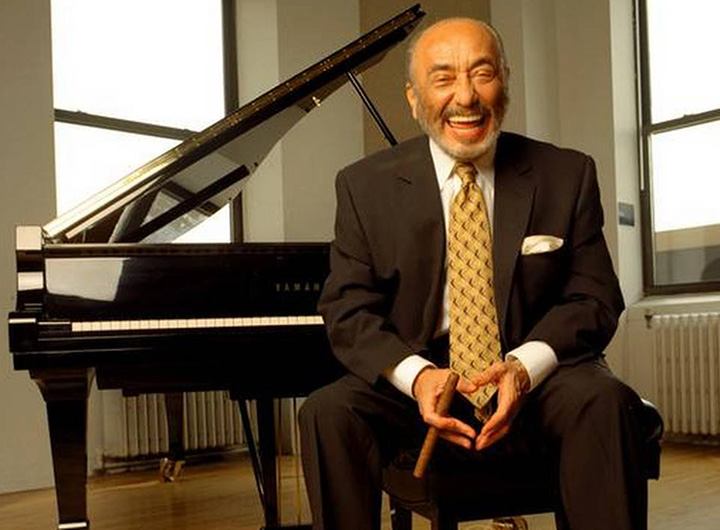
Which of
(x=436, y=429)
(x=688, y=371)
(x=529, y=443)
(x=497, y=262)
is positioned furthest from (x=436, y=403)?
(x=688, y=371)

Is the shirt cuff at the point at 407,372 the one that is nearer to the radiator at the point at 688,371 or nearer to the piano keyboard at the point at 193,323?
the piano keyboard at the point at 193,323

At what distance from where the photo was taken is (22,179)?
13.6 feet

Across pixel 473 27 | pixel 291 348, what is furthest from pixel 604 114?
pixel 473 27

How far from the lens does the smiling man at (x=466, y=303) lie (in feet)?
4.69

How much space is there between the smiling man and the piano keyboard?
69 cm

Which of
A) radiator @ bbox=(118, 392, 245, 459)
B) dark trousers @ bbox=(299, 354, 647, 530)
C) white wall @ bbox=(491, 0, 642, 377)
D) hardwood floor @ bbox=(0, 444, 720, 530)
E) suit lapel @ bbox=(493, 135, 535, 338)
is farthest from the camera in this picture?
white wall @ bbox=(491, 0, 642, 377)

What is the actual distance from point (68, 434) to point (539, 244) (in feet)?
4.15

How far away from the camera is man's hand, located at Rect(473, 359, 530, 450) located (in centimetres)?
142

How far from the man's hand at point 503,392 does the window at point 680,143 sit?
12.2 feet

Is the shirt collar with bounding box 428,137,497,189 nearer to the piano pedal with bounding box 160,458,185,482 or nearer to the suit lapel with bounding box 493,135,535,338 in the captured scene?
Answer: the suit lapel with bounding box 493,135,535,338

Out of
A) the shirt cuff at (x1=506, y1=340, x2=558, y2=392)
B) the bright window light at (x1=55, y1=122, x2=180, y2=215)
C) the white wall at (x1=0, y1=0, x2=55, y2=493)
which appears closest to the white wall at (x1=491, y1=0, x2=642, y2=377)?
the bright window light at (x1=55, y1=122, x2=180, y2=215)

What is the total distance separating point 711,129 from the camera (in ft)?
16.2

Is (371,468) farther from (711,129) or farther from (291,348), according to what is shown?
(711,129)

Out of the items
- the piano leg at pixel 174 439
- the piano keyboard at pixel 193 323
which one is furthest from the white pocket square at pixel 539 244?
the piano leg at pixel 174 439
